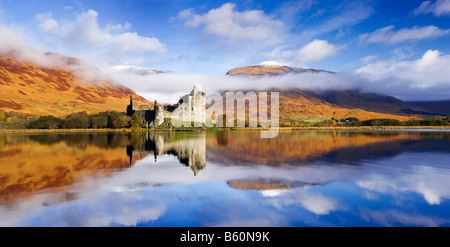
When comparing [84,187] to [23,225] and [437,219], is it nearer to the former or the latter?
[23,225]

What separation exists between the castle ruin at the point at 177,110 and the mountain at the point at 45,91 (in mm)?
62089

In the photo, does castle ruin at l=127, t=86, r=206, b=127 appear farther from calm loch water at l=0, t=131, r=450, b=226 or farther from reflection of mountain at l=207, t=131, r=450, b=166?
calm loch water at l=0, t=131, r=450, b=226

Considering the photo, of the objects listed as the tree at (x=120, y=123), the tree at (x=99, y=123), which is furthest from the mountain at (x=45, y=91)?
the tree at (x=120, y=123)

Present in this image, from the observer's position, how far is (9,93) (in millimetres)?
125062

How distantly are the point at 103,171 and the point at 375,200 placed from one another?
11748 millimetres

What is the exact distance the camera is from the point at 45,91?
15000 centimetres

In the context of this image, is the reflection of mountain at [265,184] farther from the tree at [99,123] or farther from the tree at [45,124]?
the tree at [45,124]

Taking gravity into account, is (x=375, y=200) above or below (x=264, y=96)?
below

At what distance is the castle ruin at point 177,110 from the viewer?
2899 inches

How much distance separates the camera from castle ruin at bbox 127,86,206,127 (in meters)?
73.6

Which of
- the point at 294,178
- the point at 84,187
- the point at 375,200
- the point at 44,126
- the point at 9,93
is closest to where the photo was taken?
the point at 375,200

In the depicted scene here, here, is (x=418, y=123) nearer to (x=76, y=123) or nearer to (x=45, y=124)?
(x=76, y=123)
